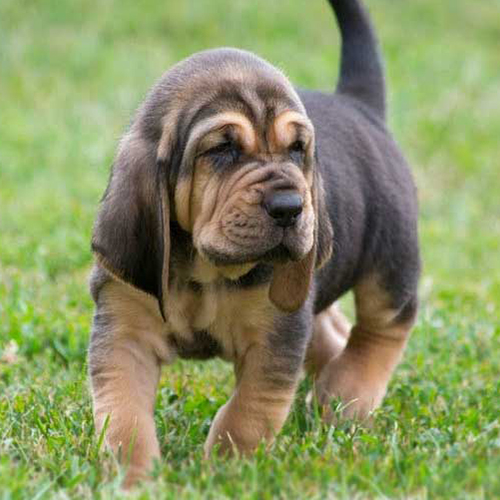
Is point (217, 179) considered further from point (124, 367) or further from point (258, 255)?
point (124, 367)

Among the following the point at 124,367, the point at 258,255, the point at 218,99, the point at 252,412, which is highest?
the point at 218,99

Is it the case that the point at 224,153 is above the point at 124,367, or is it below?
above

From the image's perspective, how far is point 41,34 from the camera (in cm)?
1570

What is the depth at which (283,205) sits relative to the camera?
4.54 meters

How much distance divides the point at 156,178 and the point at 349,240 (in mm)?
1323

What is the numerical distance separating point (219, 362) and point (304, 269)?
1.94 metres

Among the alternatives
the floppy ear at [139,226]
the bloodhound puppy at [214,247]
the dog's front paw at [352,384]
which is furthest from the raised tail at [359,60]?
the floppy ear at [139,226]

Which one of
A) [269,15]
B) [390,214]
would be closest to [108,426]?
[390,214]

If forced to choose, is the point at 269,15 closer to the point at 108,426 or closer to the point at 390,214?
the point at 390,214

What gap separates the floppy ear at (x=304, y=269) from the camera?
4.99 m

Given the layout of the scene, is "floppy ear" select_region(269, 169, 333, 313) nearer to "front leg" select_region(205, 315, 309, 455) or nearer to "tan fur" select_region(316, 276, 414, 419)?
"front leg" select_region(205, 315, 309, 455)

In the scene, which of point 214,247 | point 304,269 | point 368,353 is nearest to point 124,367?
point 214,247

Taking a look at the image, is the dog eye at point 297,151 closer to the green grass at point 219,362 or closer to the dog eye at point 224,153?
the dog eye at point 224,153

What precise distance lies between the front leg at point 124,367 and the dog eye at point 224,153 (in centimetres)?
65
